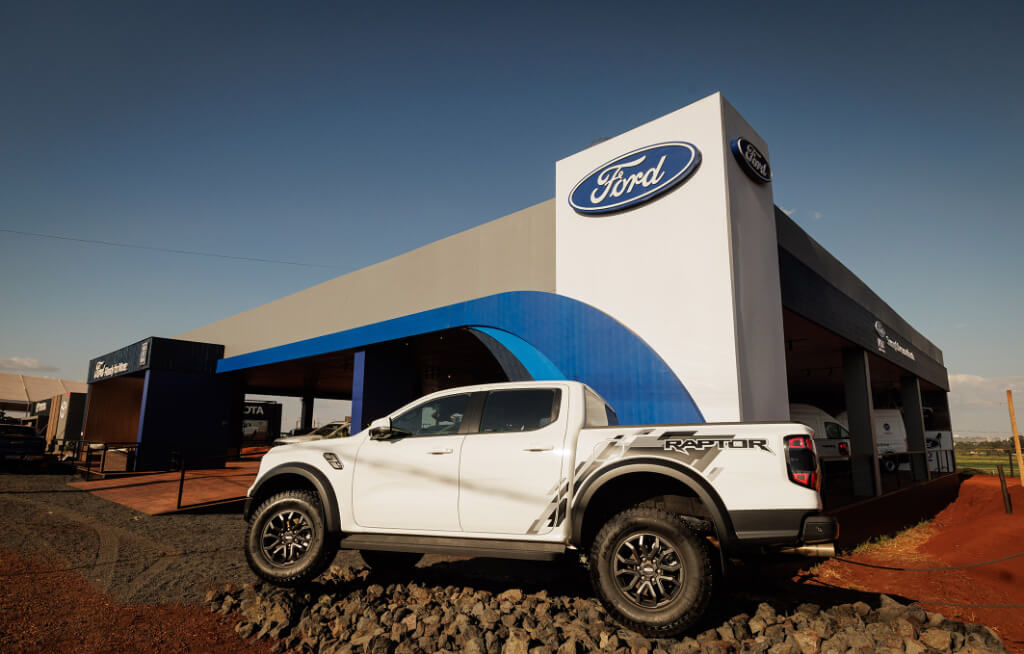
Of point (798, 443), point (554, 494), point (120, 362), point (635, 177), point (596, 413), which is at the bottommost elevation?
point (554, 494)

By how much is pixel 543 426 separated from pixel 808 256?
10.3 meters

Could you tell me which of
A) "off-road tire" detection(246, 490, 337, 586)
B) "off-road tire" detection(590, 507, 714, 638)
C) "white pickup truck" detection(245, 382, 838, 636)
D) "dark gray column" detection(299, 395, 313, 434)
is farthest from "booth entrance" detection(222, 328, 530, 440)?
"dark gray column" detection(299, 395, 313, 434)

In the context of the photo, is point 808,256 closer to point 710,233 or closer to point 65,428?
point 710,233

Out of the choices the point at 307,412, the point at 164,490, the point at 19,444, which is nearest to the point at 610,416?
the point at 164,490

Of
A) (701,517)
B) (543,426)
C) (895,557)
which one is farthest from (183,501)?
(895,557)

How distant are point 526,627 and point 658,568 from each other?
4.20 ft

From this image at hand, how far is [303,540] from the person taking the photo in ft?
17.5

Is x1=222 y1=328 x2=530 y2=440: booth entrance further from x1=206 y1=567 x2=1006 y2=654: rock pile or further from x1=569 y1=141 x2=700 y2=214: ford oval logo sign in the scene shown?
x1=206 y1=567 x2=1006 y2=654: rock pile

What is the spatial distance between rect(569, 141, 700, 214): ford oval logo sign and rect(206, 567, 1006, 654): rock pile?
688 cm

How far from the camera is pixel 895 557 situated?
26.9 feet

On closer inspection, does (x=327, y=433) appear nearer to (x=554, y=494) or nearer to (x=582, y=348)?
(x=582, y=348)

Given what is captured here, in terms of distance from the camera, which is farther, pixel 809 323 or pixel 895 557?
pixel 809 323

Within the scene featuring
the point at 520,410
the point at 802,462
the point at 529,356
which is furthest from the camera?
the point at 529,356

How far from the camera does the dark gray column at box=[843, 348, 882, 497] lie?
13.1m
